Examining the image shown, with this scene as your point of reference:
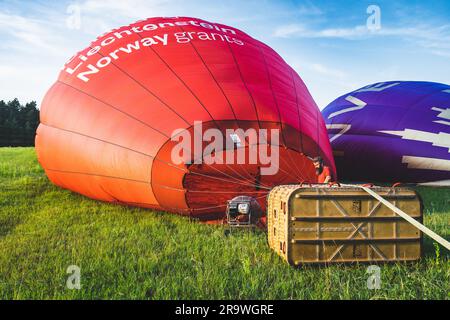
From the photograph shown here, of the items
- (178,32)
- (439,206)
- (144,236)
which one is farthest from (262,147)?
(439,206)

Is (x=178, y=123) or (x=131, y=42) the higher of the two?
(x=131, y=42)

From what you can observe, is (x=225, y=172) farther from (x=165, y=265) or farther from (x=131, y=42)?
(x=131, y=42)

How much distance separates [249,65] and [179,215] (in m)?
2.16

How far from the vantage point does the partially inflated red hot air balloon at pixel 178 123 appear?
16.4ft

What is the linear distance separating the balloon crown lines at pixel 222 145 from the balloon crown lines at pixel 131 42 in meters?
1.67

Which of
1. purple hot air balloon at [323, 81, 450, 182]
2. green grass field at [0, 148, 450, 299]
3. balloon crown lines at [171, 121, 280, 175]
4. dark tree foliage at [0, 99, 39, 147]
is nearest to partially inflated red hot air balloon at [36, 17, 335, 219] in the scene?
balloon crown lines at [171, 121, 280, 175]

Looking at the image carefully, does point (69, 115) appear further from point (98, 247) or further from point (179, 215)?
point (98, 247)

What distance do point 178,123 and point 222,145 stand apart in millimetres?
548

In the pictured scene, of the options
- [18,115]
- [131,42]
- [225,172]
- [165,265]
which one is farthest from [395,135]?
[18,115]

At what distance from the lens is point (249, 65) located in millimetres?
5836

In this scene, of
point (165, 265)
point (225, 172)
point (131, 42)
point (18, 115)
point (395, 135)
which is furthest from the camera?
point (18, 115)

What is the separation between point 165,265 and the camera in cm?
350

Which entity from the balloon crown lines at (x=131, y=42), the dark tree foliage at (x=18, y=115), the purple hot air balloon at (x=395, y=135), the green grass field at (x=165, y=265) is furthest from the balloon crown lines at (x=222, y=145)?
the dark tree foliage at (x=18, y=115)

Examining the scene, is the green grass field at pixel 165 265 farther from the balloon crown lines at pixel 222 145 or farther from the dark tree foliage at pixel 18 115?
the dark tree foliage at pixel 18 115
